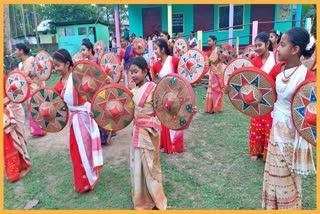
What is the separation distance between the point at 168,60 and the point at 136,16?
1139cm

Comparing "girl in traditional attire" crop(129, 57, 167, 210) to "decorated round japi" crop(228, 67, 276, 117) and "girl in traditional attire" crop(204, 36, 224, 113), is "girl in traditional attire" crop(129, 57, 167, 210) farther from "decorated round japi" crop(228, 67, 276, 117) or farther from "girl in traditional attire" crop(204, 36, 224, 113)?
"girl in traditional attire" crop(204, 36, 224, 113)

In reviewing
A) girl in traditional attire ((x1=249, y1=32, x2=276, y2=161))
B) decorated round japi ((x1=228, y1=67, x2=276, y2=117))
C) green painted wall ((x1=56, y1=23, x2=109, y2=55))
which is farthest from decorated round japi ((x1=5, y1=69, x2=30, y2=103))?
green painted wall ((x1=56, y1=23, x2=109, y2=55))

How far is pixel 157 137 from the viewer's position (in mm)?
3033

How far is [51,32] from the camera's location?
78.0ft

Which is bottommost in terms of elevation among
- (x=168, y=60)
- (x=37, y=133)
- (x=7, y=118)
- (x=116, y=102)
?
(x=37, y=133)

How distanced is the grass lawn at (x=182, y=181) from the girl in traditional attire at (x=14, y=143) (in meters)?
0.15

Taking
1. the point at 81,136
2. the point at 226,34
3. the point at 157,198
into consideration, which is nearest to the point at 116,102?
the point at 81,136

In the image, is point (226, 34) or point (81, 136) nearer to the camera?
point (81, 136)

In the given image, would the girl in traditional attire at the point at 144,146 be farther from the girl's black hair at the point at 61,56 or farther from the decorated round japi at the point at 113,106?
the girl's black hair at the point at 61,56

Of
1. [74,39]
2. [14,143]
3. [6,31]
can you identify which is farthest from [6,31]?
[74,39]

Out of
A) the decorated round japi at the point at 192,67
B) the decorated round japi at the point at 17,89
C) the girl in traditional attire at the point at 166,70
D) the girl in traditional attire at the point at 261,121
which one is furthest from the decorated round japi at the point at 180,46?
the decorated round japi at the point at 17,89

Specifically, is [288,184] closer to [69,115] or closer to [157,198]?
[157,198]

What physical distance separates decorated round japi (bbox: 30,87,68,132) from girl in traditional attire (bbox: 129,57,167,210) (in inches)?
42.7

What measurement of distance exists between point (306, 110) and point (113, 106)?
1799mm
